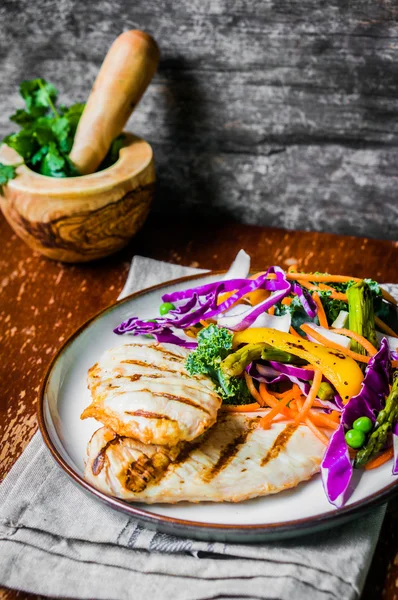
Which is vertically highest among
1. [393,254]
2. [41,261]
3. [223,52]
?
[223,52]

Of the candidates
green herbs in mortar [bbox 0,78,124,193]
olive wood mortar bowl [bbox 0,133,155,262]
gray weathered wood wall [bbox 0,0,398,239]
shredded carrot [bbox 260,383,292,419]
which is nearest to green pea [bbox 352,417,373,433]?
shredded carrot [bbox 260,383,292,419]

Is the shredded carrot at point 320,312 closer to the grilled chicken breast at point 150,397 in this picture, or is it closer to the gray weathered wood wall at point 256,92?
the grilled chicken breast at point 150,397

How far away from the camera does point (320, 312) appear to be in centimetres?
236

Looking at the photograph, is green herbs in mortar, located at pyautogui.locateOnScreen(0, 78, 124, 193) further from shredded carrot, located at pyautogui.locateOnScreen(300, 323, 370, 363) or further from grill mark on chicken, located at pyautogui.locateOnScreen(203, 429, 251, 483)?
grill mark on chicken, located at pyautogui.locateOnScreen(203, 429, 251, 483)

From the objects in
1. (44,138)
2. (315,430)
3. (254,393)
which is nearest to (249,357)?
(254,393)

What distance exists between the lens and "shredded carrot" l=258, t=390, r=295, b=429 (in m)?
2.00

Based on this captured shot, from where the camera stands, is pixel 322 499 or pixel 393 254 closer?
pixel 322 499

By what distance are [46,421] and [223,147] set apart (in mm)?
1852

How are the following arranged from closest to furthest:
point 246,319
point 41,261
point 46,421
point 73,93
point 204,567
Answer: point 204,567, point 46,421, point 246,319, point 41,261, point 73,93

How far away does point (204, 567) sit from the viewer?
5.78ft

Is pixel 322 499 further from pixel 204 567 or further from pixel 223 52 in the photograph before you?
pixel 223 52

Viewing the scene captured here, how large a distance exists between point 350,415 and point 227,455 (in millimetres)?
376

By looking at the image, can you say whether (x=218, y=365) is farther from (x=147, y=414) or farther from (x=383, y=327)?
(x=383, y=327)

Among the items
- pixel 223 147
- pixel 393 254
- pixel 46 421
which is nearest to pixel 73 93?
pixel 223 147
